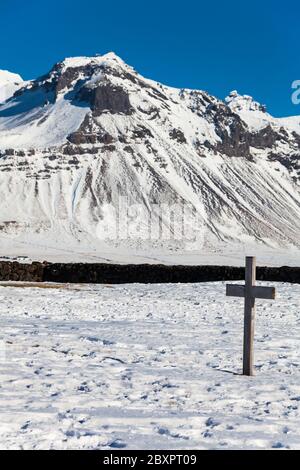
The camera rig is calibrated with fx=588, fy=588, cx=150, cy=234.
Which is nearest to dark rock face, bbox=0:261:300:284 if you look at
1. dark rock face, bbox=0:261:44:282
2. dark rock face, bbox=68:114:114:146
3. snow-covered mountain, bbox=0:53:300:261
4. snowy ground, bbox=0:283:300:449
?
dark rock face, bbox=0:261:44:282

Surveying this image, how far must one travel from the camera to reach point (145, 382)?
28.3 feet

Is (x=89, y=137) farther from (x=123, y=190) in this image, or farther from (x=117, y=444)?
(x=117, y=444)

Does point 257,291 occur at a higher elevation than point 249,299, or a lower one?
higher

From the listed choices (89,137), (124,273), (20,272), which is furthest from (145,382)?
(89,137)

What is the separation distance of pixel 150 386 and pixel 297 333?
6.41 m

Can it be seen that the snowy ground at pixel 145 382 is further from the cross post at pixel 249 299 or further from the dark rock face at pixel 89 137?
the dark rock face at pixel 89 137

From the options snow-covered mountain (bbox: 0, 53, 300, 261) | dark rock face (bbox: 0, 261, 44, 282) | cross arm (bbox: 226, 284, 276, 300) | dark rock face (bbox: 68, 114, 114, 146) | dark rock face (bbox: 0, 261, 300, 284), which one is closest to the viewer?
cross arm (bbox: 226, 284, 276, 300)

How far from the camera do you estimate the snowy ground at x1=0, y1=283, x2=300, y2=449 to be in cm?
629

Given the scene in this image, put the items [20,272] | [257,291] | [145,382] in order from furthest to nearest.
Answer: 1. [20,272]
2. [257,291]
3. [145,382]

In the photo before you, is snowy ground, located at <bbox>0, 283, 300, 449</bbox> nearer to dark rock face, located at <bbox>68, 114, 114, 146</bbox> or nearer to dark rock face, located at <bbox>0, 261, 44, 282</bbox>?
dark rock face, located at <bbox>0, 261, 44, 282</bbox>

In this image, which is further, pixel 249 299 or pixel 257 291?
pixel 249 299

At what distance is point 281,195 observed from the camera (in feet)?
592

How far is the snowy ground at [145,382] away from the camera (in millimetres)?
6289

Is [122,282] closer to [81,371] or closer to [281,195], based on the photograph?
[81,371]
